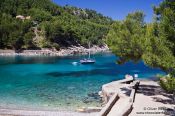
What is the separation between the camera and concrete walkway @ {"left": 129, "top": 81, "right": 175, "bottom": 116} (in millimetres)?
25797

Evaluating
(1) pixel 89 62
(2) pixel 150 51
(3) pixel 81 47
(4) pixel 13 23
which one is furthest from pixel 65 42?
(2) pixel 150 51

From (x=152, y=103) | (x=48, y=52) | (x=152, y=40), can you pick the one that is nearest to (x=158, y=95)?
(x=152, y=103)

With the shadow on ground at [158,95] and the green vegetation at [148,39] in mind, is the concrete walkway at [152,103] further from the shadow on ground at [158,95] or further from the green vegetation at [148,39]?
the green vegetation at [148,39]

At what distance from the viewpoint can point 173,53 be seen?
21047mm

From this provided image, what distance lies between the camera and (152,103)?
30078 millimetres

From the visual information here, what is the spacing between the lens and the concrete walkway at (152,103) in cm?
2580

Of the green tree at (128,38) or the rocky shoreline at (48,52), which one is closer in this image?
the green tree at (128,38)

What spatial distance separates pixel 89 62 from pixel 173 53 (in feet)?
299

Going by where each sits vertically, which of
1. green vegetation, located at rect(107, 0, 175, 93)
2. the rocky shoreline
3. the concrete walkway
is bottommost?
the concrete walkway

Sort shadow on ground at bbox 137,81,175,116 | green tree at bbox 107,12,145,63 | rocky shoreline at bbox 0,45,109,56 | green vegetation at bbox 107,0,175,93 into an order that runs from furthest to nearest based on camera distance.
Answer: rocky shoreline at bbox 0,45,109,56, green tree at bbox 107,12,145,63, shadow on ground at bbox 137,81,175,116, green vegetation at bbox 107,0,175,93

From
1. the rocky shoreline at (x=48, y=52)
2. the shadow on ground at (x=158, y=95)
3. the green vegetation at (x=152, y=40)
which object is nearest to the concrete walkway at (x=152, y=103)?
the shadow on ground at (x=158, y=95)

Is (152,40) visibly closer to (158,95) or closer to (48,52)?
(158,95)

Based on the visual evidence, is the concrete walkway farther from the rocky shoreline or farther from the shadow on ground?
the rocky shoreline

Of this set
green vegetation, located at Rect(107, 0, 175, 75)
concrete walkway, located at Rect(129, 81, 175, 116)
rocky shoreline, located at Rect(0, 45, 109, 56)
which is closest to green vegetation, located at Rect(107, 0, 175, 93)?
green vegetation, located at Rect(107, 0, 175, 75)
